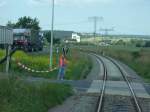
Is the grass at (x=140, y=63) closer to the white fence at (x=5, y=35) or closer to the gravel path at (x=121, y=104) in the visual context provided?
the white fence at (x=5, y=35)

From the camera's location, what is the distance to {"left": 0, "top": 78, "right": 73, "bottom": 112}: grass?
1396cm

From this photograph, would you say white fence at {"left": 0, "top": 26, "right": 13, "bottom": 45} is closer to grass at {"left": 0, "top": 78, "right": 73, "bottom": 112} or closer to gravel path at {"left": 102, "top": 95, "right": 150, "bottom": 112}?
gravel path at {"left": 102, "top": 95, "right": 150, "bottom": 112}

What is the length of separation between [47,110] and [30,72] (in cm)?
1964

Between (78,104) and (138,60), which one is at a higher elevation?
(78,104)

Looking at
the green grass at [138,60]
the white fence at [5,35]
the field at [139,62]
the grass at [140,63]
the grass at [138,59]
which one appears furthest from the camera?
the grass at [138,59]

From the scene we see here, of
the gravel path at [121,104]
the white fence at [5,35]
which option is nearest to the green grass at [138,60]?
the white fence at [5,35]

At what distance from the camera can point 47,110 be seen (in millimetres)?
16016

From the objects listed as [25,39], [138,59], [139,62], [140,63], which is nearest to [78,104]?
[25,39]

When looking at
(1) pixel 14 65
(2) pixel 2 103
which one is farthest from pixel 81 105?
(1) pixel 14 65

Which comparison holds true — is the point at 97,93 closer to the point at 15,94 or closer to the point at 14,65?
the point at 15,94

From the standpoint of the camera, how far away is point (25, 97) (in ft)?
50.1

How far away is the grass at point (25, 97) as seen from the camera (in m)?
14.0

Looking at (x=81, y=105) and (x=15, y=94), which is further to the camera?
(x=81, y=105)

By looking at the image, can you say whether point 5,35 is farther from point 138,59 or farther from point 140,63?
point 138,59
